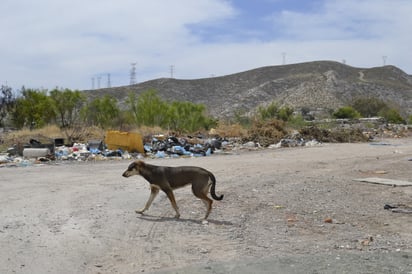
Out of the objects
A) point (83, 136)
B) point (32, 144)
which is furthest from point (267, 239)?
point (83, 136)

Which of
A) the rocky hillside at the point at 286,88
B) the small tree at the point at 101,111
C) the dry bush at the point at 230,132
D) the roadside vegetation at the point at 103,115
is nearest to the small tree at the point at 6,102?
the roadside vegetation at the point at 103,115

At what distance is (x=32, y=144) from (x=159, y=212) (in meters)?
17.6

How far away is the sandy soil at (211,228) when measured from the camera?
24.7ft

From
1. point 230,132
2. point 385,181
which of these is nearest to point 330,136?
point 230,132

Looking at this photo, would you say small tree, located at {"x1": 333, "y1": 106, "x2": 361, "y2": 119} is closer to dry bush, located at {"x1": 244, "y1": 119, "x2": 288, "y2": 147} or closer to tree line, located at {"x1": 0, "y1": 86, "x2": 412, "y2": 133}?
tree line, located at {"x1": 0, "y1": 86, "x2": 412, "y2": 133}

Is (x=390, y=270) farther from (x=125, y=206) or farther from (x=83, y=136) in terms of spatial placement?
(x=83, y=136)

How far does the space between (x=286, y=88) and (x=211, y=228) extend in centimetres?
8880

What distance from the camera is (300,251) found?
27.3 ft

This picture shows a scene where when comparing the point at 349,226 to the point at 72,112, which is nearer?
the point at 349,226

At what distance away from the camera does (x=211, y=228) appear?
9797 mm

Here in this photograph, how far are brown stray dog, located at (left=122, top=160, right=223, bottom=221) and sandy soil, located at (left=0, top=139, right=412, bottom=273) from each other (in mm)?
414

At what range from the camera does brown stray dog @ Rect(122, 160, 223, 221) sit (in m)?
10.5

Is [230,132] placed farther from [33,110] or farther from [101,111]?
[33,110]

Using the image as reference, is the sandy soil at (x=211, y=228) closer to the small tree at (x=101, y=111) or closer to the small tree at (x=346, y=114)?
the small tree at (x=101, y=111)
